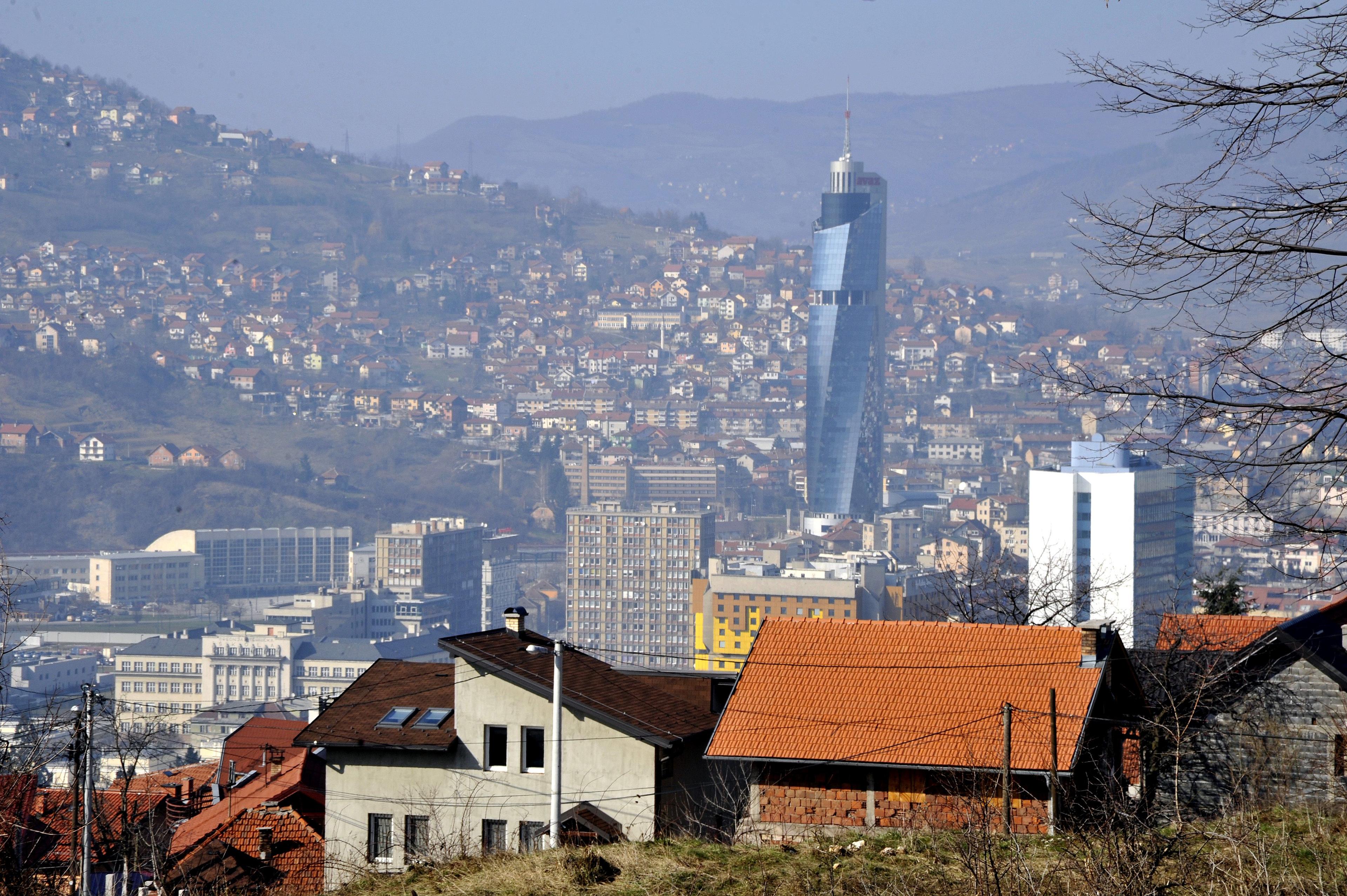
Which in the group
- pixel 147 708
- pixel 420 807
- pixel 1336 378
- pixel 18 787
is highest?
pixel 1336 378

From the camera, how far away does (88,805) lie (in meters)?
7.52

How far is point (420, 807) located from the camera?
1033cm

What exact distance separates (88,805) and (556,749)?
8.76ft

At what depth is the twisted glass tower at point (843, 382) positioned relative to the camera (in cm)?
13412

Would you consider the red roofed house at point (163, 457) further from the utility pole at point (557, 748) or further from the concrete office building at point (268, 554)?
the utility pole at point (557, 748)

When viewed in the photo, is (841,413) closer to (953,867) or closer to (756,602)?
(756,602)

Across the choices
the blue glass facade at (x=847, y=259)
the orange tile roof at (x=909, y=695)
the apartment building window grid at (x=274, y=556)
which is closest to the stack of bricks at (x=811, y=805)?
the orange tile roof at (x=909, y=695)

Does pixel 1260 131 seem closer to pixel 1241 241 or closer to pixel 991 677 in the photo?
pixel 1241 241

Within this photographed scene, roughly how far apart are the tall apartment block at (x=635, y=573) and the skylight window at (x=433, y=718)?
92873mm

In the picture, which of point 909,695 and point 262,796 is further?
point 262,796

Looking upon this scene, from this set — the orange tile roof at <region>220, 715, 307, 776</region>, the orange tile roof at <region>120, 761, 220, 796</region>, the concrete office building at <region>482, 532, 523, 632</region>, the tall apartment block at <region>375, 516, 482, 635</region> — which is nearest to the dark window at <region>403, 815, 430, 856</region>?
the orange tile roof at <region>120, 761, 220, 796</region>

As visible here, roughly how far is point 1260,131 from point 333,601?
319ft

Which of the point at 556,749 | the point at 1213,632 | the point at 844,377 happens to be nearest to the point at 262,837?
the point at 556,749

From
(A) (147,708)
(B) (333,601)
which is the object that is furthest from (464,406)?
Answer: (A) (147,708)
